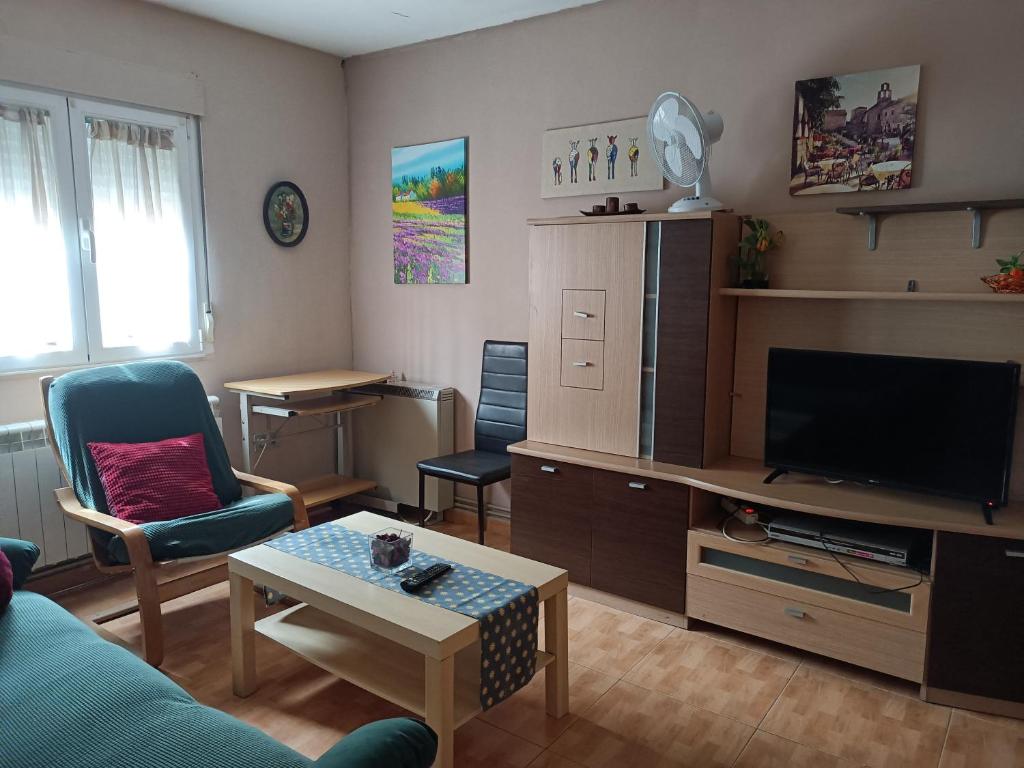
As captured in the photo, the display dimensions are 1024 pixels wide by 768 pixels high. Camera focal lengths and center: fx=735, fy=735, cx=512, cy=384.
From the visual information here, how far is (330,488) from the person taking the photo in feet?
13.4

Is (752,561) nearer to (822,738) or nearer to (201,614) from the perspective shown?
(822,738)

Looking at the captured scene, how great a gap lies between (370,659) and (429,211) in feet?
8.63

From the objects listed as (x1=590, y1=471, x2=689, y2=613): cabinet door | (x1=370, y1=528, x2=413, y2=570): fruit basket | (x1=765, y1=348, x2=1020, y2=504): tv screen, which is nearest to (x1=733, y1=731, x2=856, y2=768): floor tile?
(x1=590, y1=471, x2=689, y2=613): cabinet door

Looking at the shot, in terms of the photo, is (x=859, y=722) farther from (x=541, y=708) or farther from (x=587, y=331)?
(x=587, y=331)

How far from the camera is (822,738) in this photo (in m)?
2.22

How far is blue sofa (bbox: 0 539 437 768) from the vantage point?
1.34 meters

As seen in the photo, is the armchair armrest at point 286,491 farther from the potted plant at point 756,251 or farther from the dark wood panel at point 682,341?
the potted plant at point 756,251

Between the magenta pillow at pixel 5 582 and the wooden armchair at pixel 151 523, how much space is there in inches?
17.5

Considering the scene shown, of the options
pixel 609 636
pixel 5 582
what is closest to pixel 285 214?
pixel 5 582

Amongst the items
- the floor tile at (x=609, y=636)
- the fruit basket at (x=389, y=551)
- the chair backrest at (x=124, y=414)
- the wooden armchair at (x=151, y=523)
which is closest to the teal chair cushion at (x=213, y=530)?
the wooden armchair at (x=151, y=523)

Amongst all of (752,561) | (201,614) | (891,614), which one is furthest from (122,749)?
(891,614)

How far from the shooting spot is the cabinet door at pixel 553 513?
3117 mm

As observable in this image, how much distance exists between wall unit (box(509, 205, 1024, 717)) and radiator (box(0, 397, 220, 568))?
193 centimetres

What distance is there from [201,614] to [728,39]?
127 inches
